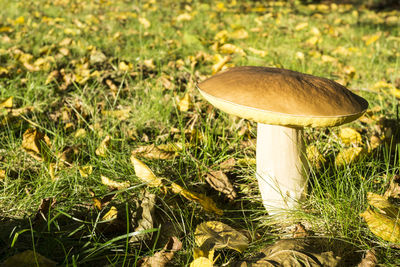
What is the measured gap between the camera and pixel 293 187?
141 centimetres

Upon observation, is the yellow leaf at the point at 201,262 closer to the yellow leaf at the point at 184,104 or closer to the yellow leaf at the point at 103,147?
the yellow leaf at the point at 103,147

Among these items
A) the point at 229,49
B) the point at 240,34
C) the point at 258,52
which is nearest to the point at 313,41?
the point at 240,34

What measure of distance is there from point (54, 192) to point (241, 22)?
4.10m

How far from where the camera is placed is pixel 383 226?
1.15m

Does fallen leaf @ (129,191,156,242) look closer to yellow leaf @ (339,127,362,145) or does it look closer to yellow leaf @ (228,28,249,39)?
yellow leaf @ (339,127,362,145)

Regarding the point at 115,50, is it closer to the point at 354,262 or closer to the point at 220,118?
the point at 220,118

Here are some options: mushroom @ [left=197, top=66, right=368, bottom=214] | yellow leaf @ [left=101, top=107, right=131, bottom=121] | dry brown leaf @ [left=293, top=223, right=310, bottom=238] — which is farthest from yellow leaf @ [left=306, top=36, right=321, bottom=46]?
dry brown leaf @ [left=293, top=223, right=310, bottom=238]

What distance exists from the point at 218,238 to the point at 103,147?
32.9 inches

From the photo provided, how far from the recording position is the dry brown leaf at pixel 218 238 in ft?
3.78

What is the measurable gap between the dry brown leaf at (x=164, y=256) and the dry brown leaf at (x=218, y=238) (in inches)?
3.1

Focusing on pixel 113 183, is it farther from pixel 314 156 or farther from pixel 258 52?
pixel 258 52

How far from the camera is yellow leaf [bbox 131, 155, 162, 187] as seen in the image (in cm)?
144

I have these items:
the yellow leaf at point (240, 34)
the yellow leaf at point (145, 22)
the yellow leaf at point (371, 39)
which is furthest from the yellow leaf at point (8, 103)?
the yellow leaf at point (371, 39)

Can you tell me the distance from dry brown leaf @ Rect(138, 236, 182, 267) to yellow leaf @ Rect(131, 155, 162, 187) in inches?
12.4
